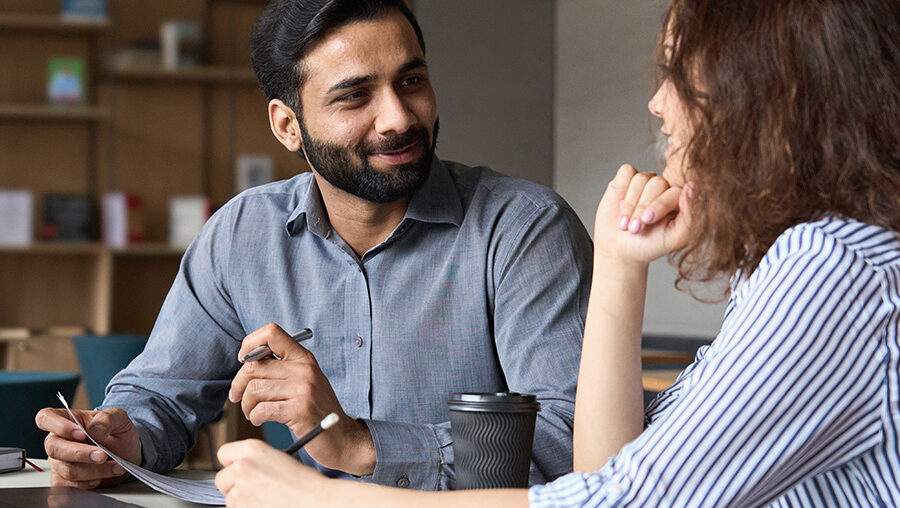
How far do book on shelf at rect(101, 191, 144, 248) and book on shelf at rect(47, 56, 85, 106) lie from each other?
534mm

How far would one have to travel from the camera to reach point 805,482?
0.88 m

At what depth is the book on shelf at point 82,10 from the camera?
16.2 feet

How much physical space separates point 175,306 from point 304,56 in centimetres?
52

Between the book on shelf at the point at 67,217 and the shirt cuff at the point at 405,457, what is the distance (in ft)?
13.4

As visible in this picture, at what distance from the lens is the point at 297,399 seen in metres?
1.23

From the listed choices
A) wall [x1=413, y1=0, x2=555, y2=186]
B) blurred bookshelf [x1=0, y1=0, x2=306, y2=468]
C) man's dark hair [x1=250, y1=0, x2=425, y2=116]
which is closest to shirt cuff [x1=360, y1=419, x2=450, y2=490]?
man's dark hair [x1=250, y1=0, x2=425, y2=116]

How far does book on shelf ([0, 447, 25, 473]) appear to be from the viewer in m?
1.44

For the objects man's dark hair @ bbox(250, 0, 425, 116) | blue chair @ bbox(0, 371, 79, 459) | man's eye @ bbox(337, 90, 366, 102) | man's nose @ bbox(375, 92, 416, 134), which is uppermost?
man's dark hair @ bbox(250, 0, 425, 116)

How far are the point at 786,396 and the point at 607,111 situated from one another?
16.8ft

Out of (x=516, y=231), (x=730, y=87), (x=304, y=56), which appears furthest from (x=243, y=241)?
(x=730, y=87)

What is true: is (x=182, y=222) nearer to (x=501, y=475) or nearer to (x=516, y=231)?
(x=516, y=231)

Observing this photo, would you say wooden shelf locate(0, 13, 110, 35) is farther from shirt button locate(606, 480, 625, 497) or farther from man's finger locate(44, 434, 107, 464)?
shirt button locate(606, 480, 625, 497)

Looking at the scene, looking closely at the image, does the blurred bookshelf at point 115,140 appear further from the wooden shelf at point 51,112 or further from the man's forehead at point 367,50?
the man's forehead at point 367,50

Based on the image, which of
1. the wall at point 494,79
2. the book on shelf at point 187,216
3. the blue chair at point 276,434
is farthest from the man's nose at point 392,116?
the wall at point 494,79
